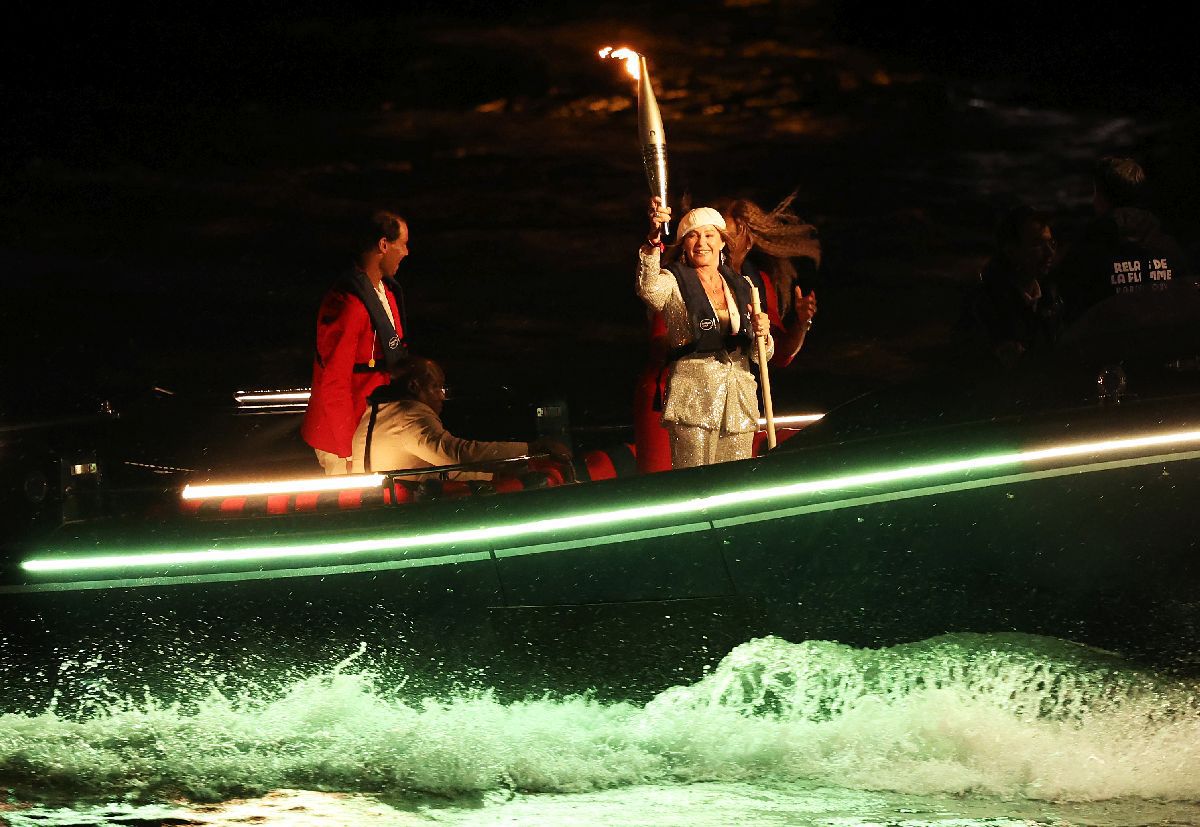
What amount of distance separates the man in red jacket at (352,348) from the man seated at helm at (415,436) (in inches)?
2.8

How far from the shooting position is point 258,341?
11.5 m

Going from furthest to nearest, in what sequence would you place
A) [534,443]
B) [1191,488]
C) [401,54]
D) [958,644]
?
[401,54], [534,443], [958,644], [1191,488]

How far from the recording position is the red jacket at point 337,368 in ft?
16.4

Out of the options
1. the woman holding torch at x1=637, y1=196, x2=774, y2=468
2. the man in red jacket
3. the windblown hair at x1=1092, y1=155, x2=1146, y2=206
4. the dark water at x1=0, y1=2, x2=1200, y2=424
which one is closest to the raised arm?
the woman holding torch at x1=637, y1=196, x2=774, y2=468

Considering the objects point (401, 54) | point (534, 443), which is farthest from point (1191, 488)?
point (401, 54)

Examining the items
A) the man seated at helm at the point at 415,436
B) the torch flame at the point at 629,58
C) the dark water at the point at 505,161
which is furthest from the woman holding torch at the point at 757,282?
the dark water at the point at 505,161

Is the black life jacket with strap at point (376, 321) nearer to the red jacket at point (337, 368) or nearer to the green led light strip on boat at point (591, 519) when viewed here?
the red jacket at point (337, 368)

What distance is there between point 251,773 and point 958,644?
1.96m

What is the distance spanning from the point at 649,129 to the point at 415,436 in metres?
1.19

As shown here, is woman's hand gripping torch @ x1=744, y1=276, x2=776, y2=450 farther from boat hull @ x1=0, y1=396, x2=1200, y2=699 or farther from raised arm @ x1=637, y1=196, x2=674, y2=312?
boat hull @ x1=0, y1=396, x2=1200, y2=699

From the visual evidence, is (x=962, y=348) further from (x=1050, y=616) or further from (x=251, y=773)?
(x=251, y=773)

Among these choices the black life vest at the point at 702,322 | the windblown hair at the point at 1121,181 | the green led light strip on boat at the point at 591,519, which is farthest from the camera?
the black life vest at the point at 702,322

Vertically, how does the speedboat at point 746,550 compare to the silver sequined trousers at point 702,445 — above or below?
below

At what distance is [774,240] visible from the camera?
4.82 meters
